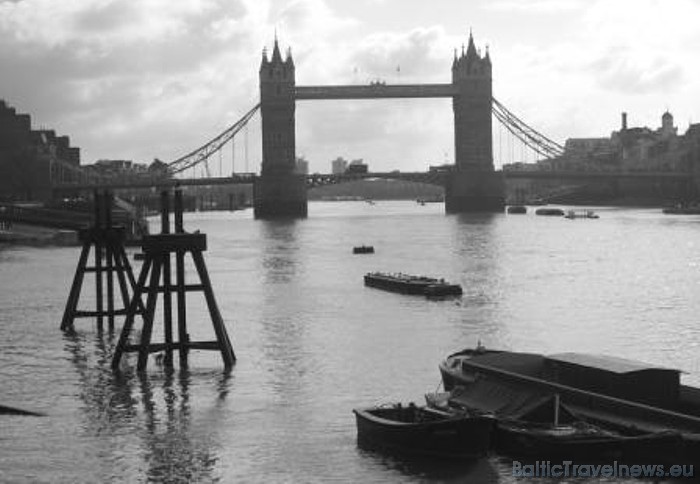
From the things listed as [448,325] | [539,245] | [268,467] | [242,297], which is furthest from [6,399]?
[539,245]

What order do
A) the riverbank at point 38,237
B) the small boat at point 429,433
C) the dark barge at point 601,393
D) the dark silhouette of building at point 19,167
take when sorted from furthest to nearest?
the dark silhouette of building at point 19,167 → the riverbank at point 38,237 → the small boat at point 429,433 → the dark barge at point 601,393

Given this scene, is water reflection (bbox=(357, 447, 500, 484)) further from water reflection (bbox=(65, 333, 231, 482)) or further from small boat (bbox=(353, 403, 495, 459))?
water reflection (bbox=(65, 333, 231, 482))

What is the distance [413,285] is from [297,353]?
24.4 m

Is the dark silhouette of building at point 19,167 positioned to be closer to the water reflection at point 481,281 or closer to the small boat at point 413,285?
the water reflection at point 481,281

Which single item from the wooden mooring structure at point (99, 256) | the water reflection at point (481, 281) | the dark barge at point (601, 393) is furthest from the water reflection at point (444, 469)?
the wooden mooring structure at point (99, 256)

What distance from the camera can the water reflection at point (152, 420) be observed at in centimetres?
3041

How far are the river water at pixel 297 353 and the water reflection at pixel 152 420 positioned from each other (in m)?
0.07

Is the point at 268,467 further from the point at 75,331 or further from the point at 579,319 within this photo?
the point at 579,319

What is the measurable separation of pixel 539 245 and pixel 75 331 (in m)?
72.8

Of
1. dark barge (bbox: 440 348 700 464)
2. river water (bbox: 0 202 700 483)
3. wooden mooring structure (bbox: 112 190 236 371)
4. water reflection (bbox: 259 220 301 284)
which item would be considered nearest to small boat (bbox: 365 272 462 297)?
river water (bbox: 0 202 700 483)

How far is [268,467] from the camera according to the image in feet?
99.1

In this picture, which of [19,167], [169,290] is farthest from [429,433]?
[19,167]

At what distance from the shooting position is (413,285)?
7144 centimetres

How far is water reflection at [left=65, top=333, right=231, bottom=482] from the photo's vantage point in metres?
30.4
